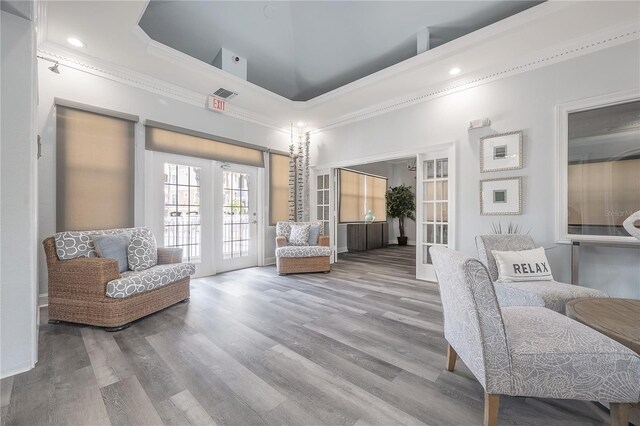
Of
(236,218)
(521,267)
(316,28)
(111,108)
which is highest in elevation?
(316,28)

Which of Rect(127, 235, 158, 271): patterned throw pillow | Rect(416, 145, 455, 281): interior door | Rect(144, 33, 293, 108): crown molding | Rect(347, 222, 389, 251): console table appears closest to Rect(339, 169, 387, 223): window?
Rect(347, 222, 389, 251): console table

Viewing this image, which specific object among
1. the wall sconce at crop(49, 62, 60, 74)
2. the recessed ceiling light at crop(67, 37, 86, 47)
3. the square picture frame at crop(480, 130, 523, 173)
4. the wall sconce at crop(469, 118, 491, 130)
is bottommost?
the square picture frame at crop(480, 130, 523, 173)

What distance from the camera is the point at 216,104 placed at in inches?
171

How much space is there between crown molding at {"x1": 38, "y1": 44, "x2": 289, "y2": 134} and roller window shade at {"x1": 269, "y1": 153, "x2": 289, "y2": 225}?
1.02m

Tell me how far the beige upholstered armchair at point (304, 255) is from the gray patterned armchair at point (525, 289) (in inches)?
101

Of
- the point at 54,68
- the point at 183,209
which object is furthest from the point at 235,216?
the point at 54,68

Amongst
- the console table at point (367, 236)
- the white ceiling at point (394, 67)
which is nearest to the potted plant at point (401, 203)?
the console table at point (367, 236)

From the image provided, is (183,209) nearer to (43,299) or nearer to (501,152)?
(43,299)

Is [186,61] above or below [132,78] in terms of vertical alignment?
above

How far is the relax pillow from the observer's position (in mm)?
2707

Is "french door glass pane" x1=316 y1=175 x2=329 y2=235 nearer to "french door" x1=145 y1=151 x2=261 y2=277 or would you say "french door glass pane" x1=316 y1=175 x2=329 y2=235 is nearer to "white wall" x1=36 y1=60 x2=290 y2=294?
"french door" x1=145 y1=151 x2=261 y2=277

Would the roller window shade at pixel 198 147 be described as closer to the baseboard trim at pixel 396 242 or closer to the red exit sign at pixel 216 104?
the red exit sign at pixel 216 104

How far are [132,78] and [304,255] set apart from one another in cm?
363

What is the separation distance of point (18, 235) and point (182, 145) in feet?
8.43
